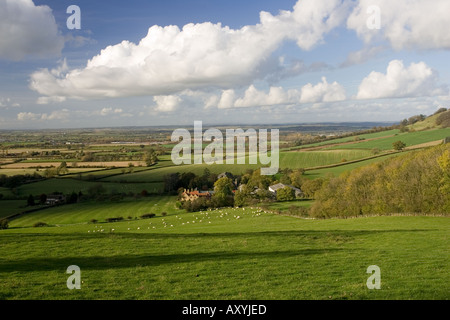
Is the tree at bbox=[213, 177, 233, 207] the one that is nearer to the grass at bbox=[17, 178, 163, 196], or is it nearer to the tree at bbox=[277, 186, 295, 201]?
the tree at bbox=[277, 186, 295, 201]

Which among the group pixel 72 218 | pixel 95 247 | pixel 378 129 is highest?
pixel 378 129

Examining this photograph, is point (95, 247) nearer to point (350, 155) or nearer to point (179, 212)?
point (179, 212)

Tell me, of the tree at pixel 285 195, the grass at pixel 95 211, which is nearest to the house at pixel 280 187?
the tree at pixel 285 195

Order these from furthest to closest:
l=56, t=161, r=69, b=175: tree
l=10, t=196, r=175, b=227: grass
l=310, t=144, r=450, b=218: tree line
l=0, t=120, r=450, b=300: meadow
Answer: l=56, t=161, r=69, b=175: tree → l=10, t=196, r=175, b=227: grass → l=310, t=144, r=450, b=218: tree line → l=0, t=120, r=450, b=300: meadow

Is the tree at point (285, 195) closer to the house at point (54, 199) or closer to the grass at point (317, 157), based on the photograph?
the grass at point (317, 157)

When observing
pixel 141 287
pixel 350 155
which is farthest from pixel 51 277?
pixel 350 155

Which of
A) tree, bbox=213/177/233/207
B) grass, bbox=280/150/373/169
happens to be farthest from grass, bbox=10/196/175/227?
grass, bbox=280/150/373/169
